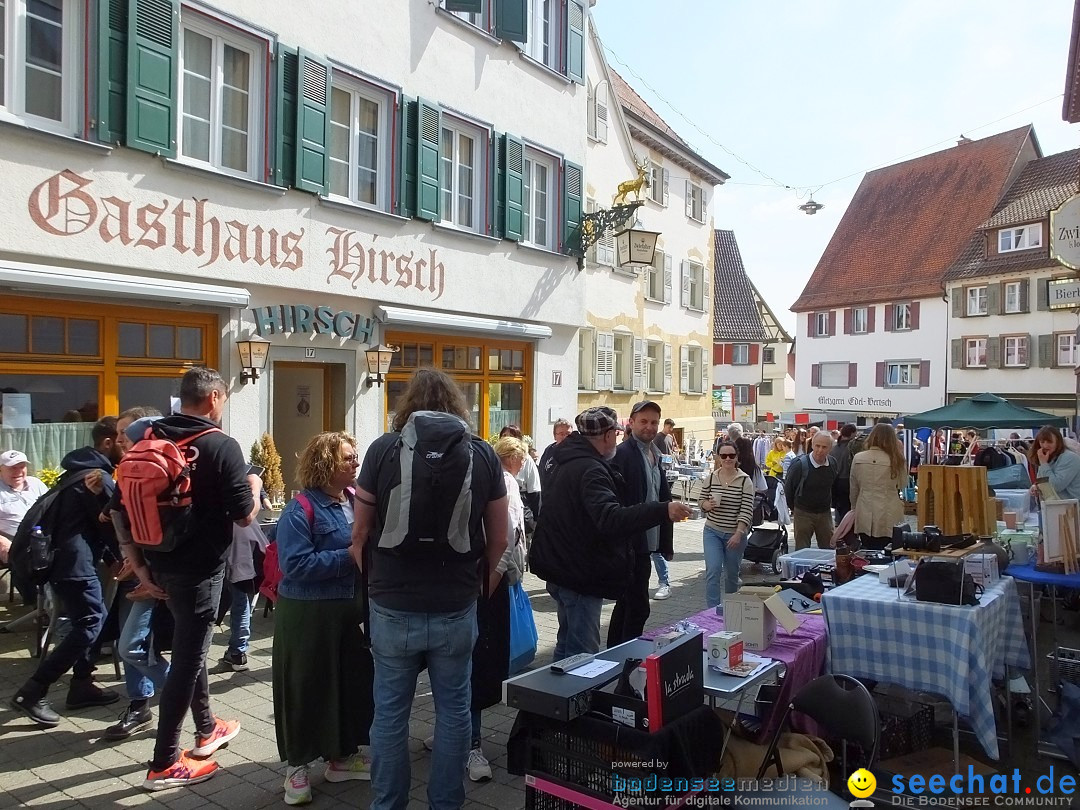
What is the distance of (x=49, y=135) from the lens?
24.1 feet

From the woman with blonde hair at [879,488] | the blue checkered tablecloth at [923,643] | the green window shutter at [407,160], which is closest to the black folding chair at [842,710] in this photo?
the blue checkered tablecloth at [923,643]

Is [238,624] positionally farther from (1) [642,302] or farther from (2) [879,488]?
(1) [642,302]

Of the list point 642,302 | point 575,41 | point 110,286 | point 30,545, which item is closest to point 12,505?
point 30,545

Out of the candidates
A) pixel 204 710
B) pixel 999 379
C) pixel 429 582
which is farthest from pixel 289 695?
pixel 999 379

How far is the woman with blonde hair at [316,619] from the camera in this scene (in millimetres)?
3881

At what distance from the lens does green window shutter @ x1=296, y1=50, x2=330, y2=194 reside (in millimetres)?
9516

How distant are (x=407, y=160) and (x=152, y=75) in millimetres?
3487

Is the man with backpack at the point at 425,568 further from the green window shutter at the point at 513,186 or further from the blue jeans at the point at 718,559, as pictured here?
the green window shutter at the point at 513,186

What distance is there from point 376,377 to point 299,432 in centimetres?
132

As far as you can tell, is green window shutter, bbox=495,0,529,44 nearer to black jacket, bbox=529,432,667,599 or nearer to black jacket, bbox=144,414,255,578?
black jacket, bbox=529,432,667,599

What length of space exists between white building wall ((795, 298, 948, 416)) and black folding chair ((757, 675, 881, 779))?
37623 mm

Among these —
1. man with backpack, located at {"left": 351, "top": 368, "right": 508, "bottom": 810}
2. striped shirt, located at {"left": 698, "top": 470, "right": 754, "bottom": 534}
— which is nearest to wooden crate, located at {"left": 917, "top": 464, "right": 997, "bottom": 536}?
striped shirt, located at {"left": 698, "top": 470, "right": 754, "bottom": 534}

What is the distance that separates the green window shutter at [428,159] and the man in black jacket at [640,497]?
6.06 meters

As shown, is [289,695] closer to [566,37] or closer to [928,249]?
[566,37]
